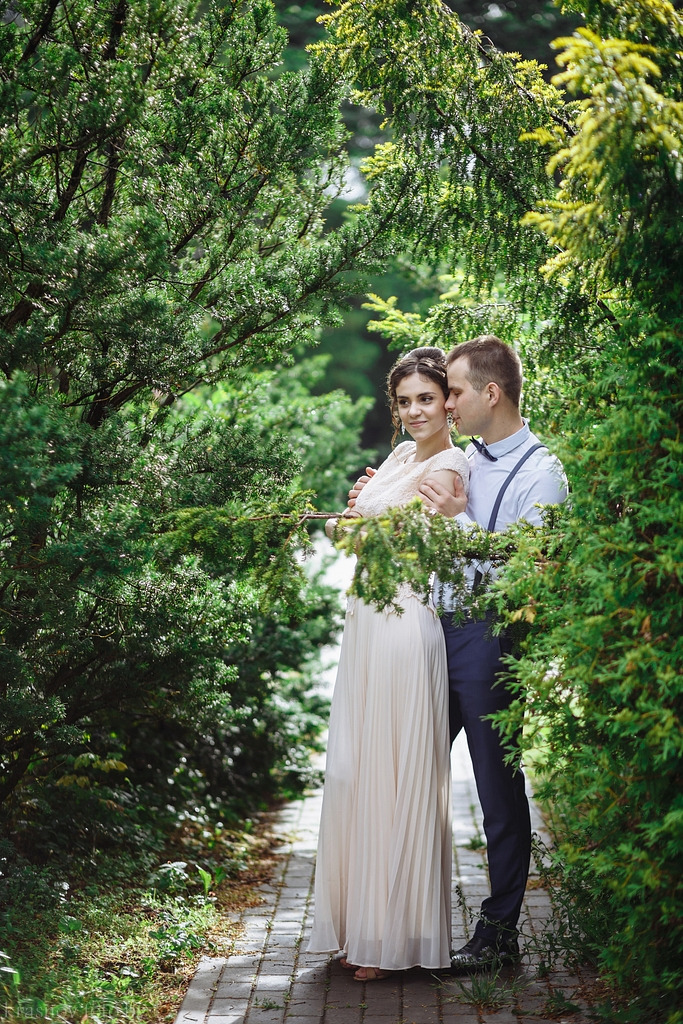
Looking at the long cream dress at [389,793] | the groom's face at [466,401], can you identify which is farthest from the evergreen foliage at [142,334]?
the groom's face at [466,401]

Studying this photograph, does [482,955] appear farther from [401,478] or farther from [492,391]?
[492,391]

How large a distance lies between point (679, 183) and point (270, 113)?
2172 millimetres

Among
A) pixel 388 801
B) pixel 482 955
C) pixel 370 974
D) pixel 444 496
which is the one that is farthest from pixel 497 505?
pixel 370 974

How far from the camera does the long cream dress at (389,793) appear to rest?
149 inches

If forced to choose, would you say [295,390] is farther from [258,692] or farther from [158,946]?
[158,946]

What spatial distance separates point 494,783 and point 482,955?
2.27 feet

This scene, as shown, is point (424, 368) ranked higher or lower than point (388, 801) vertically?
higher

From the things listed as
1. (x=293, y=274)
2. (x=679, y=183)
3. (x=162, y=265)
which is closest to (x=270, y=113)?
(x=293, y=274)

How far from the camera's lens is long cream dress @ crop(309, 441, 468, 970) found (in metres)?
3.79

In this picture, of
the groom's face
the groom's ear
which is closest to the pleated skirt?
the groom's face

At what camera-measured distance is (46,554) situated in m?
3.50

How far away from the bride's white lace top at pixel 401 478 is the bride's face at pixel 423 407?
4.6 inches

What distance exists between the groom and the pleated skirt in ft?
0.40

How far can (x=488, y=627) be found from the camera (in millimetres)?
3775
